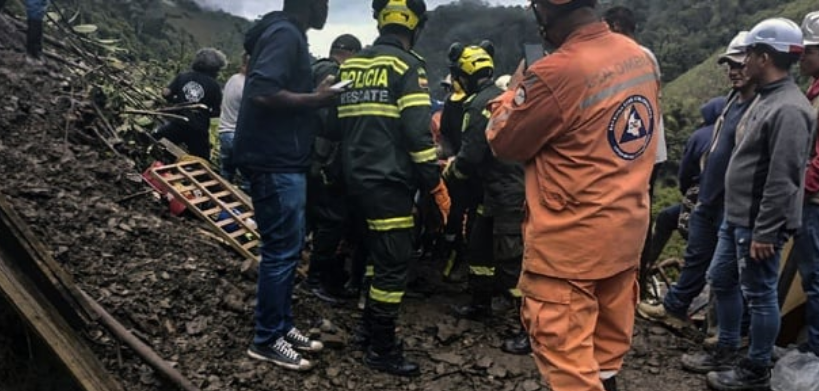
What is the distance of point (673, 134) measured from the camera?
14.0 m

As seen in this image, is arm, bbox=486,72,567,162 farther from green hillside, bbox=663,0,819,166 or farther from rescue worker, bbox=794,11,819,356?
green hillside, bbox=663,0,819,166

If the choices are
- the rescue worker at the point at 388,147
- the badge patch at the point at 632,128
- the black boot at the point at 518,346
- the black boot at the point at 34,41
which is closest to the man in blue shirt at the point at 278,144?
the rescue worker at the point at 388,147

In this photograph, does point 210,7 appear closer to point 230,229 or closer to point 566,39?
point 230,229

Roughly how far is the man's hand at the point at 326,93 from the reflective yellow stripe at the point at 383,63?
0.24m

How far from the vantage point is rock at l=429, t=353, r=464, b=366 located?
3.77 m

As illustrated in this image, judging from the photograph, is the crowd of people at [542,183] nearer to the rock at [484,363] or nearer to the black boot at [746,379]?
the black boot at [746,379]

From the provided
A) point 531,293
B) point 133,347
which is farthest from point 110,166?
point 531,293

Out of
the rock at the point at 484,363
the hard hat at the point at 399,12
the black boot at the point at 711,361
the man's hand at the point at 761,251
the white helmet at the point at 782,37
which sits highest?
the white helmet at the point at 782,37

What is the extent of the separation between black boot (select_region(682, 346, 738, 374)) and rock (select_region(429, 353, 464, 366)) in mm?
1335

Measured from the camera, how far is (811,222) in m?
3.35

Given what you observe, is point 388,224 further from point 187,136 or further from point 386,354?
point 187,136

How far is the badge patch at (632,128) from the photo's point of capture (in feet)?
7.26

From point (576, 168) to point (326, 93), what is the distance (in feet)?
4.69

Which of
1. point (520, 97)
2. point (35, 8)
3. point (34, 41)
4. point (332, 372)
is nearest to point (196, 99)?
point (35, 8)
